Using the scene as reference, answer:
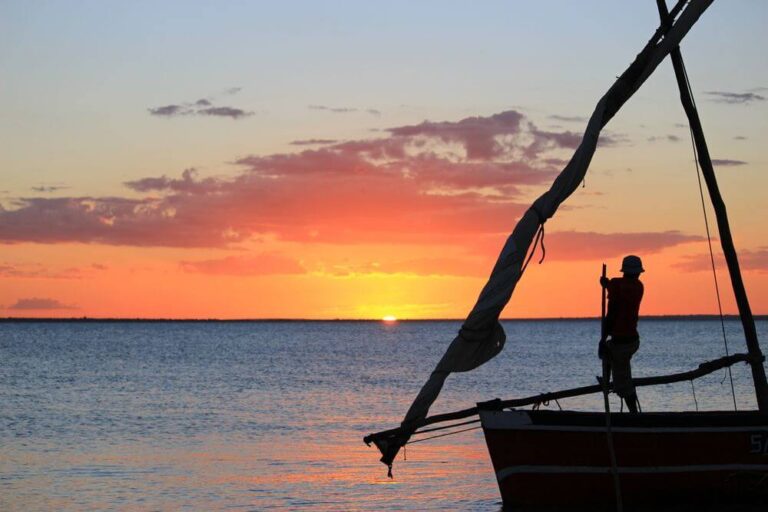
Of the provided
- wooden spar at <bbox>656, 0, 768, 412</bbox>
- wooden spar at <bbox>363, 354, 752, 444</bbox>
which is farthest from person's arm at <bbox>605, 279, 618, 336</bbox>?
wooden spar at <bbox>656, 0, 768, 412</bbox>

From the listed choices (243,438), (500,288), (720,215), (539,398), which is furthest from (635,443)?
(243,438)

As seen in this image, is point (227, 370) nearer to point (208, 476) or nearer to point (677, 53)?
point (208, 476)

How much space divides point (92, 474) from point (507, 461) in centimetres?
1072

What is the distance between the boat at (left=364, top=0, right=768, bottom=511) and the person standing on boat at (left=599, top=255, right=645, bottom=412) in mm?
334

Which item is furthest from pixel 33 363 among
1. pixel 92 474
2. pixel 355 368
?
pixel 92 474

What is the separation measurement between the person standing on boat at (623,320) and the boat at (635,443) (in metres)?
0.33

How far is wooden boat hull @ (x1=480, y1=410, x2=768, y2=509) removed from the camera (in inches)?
671

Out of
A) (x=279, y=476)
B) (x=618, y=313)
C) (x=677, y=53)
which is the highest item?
(x=677, y=53)

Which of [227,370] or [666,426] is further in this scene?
[227,370]

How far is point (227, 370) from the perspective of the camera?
73.8 m

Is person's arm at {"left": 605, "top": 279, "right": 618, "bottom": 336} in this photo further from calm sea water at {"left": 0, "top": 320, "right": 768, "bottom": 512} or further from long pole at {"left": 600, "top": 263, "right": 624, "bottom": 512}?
calm sea water at {"left": 0, "top": 320, "right": 768, "bottom": 512}

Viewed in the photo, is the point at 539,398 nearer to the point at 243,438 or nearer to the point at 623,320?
the point at 623,320

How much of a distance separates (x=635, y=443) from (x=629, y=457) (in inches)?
9.5

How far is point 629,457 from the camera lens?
680 inches
